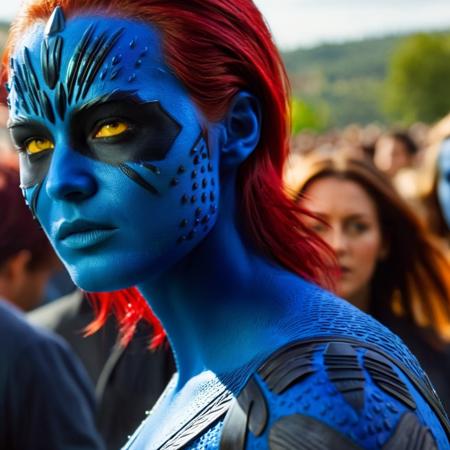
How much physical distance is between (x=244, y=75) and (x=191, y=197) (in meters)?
0.26

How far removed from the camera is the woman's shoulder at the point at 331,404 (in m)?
1.43

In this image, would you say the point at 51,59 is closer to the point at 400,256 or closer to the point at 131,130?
the point at 131,130

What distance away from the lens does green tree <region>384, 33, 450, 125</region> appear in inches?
2987

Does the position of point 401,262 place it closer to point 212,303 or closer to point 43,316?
point 43,316

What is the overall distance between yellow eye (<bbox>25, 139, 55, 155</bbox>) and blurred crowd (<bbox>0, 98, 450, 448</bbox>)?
2.05 meters

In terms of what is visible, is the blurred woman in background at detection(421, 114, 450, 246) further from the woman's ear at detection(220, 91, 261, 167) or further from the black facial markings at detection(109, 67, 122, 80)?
the black facial markings at detection(109, 67, 122, 80)

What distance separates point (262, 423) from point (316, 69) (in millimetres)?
130030

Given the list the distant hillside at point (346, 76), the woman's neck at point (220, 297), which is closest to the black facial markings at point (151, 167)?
the woman's neck at point (220, 297)

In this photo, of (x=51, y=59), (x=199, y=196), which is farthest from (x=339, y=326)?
(x=51, y=59)

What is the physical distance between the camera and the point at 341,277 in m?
3.97

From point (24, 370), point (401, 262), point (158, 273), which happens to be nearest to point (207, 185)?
point (158, 273)

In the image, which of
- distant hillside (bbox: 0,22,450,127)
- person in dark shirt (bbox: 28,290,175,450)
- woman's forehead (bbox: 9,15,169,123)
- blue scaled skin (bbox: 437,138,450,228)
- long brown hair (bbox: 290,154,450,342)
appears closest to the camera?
woman's forehead (bbox: 9,15,169,123)

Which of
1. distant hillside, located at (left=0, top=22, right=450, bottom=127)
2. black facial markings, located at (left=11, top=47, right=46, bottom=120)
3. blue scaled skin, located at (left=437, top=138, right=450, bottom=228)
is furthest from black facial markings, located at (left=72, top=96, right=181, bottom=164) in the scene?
distant hillside, located at (left=0, top=22, right=450, bottom=127)

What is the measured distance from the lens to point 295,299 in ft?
5.72
